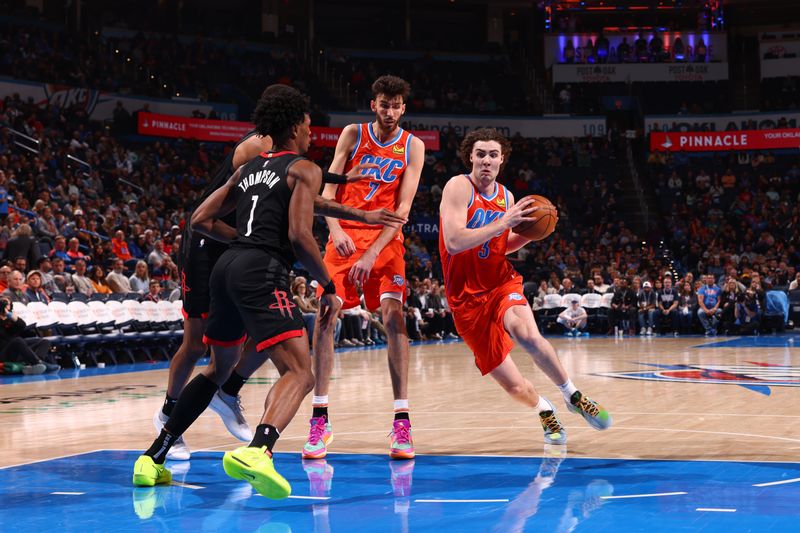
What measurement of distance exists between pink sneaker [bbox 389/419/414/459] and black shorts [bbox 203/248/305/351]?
4.10 ft

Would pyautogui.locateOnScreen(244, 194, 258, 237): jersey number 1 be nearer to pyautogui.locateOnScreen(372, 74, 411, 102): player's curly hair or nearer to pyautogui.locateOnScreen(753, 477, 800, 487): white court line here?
pyautogui.locateOnScreen(372, 74, 411, 102): player's curly hair

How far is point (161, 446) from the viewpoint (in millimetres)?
4863

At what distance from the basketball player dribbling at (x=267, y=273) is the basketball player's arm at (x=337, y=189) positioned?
71 cm

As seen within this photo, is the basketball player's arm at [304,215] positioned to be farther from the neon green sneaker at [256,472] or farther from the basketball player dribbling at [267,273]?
the neon green sneaker at [256,472]

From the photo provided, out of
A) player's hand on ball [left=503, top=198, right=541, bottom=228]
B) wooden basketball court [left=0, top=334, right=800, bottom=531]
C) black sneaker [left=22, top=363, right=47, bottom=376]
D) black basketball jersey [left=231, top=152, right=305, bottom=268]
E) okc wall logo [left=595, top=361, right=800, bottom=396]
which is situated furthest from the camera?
black sneaker [left=22, top=363, right=47, bottom=376]

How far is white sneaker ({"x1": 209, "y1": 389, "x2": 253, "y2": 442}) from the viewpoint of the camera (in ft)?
18.4

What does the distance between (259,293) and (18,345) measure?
8.48 meters

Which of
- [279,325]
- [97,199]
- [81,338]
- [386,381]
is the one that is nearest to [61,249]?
[81,338]

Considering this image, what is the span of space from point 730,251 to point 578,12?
10.9m

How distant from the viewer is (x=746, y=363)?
12.5 meters

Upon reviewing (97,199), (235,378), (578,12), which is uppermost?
(578,12)

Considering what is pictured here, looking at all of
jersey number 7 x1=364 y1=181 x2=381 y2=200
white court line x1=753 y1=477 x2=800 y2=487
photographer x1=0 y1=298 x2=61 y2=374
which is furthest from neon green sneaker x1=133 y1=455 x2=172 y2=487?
photographer x1=0 y1=298 x2=61 y2=374

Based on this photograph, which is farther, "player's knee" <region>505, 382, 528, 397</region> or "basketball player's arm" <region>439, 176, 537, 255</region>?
"player's knee" <region>505, 382, 528, 397</region>

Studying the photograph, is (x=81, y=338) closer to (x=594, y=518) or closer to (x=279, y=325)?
(x=279, y=325)
